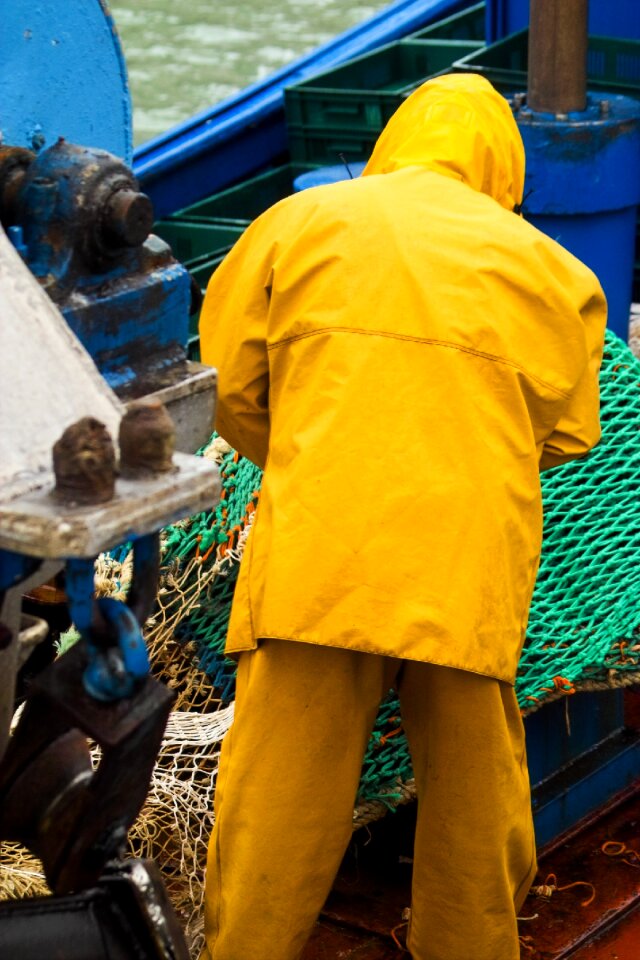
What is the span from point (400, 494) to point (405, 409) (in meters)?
0.14

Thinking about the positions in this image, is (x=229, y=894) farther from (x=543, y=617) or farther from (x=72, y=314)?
(x=72, y=314)

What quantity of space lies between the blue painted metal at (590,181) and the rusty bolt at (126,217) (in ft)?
10.0

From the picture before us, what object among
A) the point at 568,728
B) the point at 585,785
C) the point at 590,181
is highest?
the point at 590,181

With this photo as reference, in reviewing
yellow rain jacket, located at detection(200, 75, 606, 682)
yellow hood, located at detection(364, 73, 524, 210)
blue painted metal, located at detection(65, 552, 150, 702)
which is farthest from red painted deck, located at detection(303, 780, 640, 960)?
blue painted metal, located at detection(65, 552, 150, 702)

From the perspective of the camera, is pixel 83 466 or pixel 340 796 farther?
pixel 340 796

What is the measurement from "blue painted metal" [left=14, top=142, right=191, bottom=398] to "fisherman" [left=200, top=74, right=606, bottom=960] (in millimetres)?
493

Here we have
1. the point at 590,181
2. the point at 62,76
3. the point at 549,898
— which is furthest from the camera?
the point at 590,181

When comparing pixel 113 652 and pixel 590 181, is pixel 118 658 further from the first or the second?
pixel 590 181

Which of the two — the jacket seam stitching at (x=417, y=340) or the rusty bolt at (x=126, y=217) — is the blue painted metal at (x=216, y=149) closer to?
the jacket seam stitching at (x=417, y=340)

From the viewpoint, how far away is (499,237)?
2.38 meters

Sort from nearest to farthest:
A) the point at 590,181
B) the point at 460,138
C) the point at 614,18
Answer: the point at 460,138 → the point at 590,181 → the point at 614,18

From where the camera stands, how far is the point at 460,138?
2549 mm

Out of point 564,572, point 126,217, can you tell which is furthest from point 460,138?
point 564,572

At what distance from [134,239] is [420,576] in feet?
2.76
